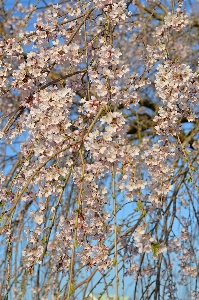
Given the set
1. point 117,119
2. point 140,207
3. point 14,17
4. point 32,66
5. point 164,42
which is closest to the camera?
point 140,207

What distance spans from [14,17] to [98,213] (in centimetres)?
338

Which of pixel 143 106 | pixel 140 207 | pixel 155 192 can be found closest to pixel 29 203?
pixel 143 106

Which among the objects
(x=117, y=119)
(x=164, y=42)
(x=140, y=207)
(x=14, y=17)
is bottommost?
(x=140, y=207)

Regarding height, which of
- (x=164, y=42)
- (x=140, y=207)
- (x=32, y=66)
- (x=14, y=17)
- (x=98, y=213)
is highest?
(x=14, y=17)

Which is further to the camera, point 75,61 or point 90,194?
point 75,61

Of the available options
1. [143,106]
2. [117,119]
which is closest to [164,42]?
[117,119]

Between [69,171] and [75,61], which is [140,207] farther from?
[75,61]

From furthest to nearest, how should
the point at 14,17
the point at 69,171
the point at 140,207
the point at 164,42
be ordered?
1. the point at 14,17
2. the point at 164,42
3. the point at 69,171
4. the point at 140,207

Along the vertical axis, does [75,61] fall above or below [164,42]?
below

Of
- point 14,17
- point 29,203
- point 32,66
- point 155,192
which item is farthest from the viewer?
point 14,17

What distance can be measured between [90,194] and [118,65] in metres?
0.53

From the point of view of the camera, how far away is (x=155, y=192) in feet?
6.92

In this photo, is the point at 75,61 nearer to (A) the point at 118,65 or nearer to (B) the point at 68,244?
(A) the point at 118,65

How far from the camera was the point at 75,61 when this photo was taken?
2.01 m
